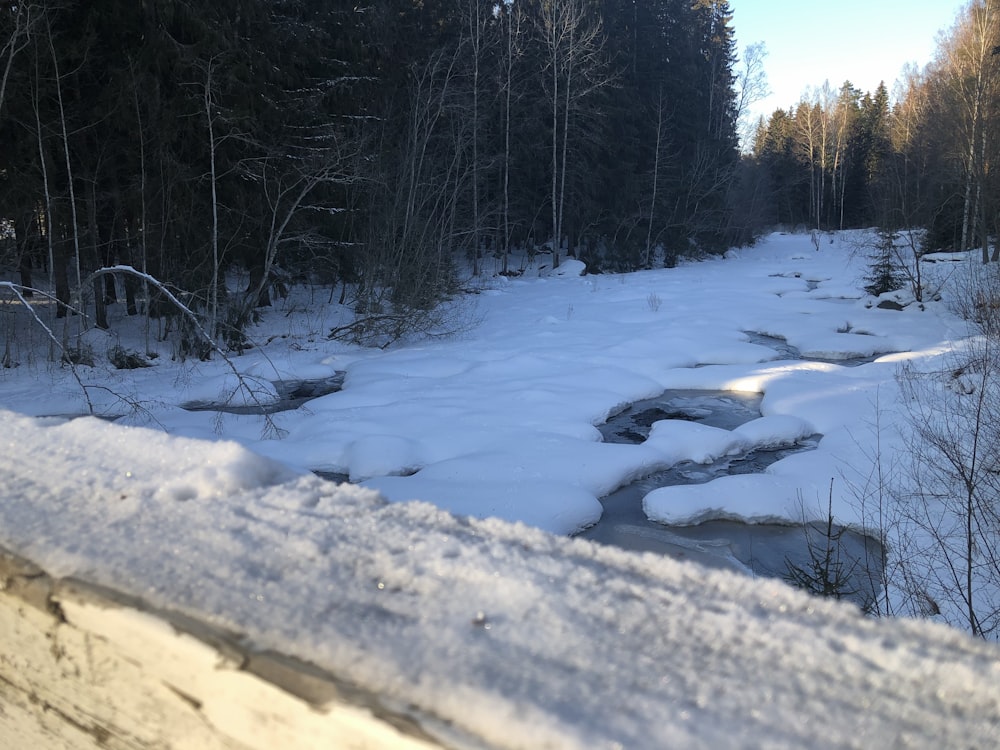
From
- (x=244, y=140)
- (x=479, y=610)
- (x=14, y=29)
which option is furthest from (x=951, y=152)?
(x=479, y=610)

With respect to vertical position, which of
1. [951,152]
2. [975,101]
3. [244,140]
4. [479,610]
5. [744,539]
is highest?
[975,101]

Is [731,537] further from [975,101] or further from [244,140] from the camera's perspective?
[975,101]

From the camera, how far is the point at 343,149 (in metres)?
13.4

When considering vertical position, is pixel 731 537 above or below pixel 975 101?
below

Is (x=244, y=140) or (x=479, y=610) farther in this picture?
(x=244, y=140)

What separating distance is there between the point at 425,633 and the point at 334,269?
15.5m

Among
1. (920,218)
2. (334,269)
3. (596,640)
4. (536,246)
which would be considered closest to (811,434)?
(596,640)

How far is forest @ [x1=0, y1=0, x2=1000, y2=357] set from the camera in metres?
11.3

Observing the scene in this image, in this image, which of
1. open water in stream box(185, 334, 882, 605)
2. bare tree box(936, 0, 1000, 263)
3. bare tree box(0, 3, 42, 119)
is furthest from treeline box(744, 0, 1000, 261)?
bare tree box(0, 3, 42, 119)

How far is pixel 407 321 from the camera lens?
13664 mm

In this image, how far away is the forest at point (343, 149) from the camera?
11.3 metres

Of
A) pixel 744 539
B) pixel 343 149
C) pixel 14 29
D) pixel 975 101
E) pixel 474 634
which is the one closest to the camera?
pixel 474 634

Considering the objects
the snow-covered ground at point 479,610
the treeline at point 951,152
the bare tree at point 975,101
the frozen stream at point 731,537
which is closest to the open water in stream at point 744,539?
the frozen stream at point 731,537

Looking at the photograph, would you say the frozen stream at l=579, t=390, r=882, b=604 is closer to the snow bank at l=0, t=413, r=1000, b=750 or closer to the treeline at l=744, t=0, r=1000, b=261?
the snow bank at l=0, t=413, r=1000, b=750
